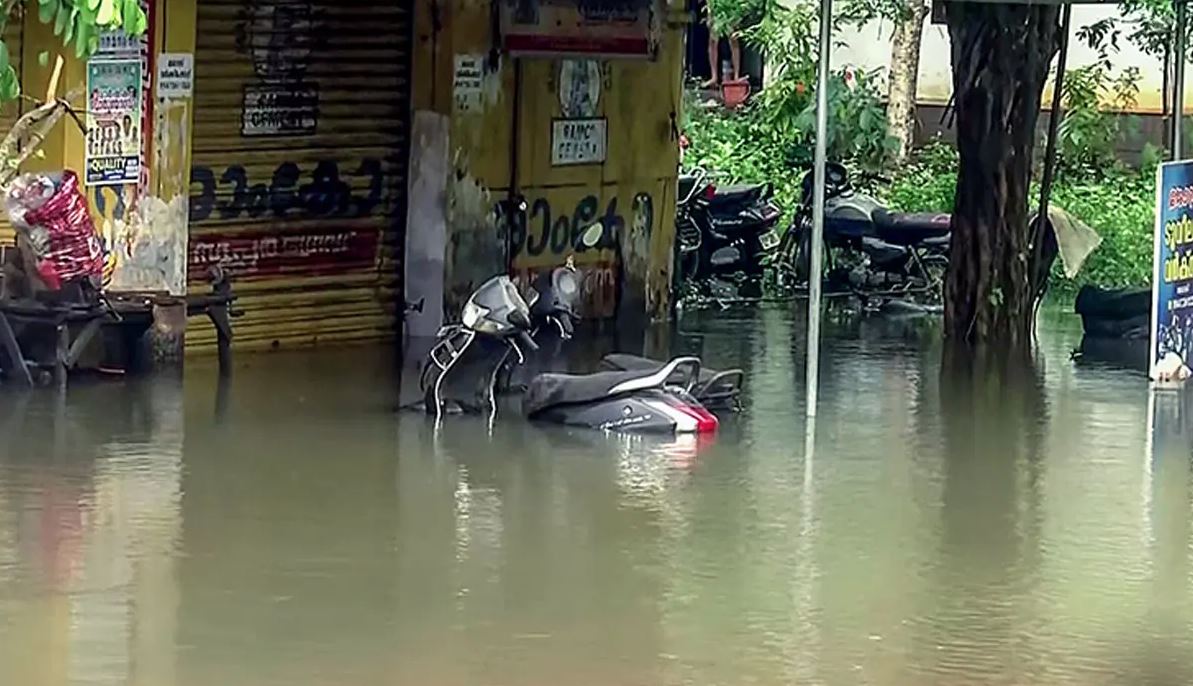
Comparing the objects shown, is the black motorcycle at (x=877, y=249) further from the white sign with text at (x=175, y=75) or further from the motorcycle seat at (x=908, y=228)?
the white sign with text at (x=175, y=75)

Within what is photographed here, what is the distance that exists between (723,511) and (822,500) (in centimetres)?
62

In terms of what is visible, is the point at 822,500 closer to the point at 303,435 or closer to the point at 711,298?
the point at 303,435

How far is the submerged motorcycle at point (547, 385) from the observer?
43.9 feet

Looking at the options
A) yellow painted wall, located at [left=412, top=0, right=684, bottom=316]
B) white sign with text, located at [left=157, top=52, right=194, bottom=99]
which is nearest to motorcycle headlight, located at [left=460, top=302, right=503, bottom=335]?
white sign with text, located at [left=157, top=52, right=194, bottom=99]

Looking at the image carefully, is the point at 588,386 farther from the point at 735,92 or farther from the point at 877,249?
the point at 735,92

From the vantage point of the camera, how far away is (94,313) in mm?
14297

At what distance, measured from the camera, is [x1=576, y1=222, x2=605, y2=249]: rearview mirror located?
19391 millimetres

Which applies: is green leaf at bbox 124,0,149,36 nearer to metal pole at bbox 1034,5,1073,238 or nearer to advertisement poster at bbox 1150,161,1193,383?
advertisement poster at bbox 1150,161,1193,383

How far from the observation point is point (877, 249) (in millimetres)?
22250

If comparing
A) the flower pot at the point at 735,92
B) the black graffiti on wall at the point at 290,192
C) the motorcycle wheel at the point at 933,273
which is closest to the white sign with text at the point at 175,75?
the black graffiti on wall at the point at 290,192

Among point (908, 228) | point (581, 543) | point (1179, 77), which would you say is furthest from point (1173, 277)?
point (908, 228)

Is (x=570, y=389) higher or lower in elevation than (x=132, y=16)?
lower

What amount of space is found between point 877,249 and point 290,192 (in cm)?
702

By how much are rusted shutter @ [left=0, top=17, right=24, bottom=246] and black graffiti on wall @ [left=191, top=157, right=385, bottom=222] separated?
145 centimetres
